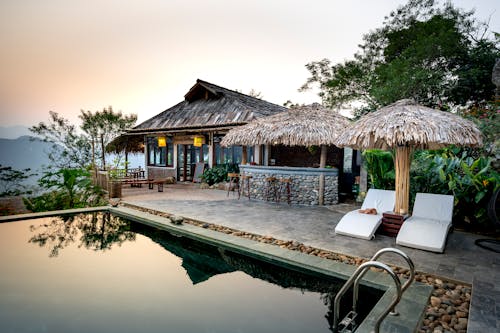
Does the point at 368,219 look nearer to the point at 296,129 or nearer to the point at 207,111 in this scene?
the point at 296,129

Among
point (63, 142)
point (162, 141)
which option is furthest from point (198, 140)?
point (63, 142)

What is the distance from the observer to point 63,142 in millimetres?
17625

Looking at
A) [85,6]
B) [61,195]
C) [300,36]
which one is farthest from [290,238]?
[300,36]

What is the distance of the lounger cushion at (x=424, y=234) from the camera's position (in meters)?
4.23

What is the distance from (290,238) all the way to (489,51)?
1674 centimetres

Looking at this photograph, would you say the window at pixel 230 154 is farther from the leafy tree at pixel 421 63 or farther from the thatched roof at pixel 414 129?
the thatched roof at pixel 414 129

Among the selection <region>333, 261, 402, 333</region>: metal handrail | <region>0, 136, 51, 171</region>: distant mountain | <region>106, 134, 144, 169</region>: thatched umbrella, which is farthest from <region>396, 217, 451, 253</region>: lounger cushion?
<region>106, 134, 144, 169</region>: thatched umbrella

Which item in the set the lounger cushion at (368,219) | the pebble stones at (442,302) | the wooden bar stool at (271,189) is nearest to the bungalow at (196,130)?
the wooden bar stool at (271,189)

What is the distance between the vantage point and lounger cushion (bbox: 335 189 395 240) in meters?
4.88

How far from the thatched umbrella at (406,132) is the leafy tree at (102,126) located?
1717 cm

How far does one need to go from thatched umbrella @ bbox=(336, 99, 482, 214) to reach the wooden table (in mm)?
280

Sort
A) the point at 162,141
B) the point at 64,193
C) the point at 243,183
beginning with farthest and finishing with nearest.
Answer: the point at 162,141
the point at 243,183
the point at 64,193

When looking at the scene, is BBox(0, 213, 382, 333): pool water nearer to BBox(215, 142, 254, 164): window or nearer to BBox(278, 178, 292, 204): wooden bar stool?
BBox(278, 178, 292, 204): wooden bar stool

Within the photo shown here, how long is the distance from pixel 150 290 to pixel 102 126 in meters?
17.7
